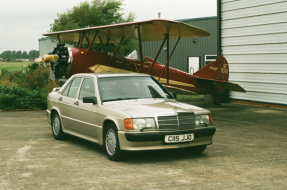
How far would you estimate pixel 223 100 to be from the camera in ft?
58.4

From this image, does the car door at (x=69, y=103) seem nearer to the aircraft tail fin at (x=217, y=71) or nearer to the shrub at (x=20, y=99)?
the shrub at (x=20, y=99)

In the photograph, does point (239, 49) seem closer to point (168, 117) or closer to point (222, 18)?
point (222, 18)

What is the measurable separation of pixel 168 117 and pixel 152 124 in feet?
0.98

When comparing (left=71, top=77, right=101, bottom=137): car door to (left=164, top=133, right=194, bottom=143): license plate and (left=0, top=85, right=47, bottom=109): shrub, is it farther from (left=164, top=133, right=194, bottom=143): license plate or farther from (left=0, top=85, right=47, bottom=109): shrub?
(left=0, top=85, right=47, bottom=109): shrub

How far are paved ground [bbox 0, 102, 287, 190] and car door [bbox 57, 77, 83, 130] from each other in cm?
49

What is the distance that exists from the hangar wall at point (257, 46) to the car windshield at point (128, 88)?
30.7ft

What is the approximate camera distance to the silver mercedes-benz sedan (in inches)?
230

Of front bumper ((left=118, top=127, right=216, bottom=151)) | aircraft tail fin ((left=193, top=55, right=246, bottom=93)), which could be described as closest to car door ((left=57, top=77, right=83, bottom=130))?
front bumper ((left=118, top=127, right=216, bottom=151))

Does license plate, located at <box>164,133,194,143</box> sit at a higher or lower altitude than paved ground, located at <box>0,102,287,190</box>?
higher

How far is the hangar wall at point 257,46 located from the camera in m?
15.2

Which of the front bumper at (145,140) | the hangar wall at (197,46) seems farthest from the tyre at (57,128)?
the hangar wall at (197,46)

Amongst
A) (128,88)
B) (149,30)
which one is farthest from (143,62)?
(128,88)

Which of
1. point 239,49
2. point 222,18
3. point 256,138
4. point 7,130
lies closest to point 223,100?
point 239,49

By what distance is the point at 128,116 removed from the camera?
5.84m
